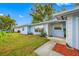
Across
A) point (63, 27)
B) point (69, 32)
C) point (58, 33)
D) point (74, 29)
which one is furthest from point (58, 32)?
point (74, 29)

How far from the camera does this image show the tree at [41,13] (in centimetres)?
582

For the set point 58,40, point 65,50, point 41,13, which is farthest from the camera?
point 41,13

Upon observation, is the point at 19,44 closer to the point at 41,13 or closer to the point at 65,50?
the point at 41,13

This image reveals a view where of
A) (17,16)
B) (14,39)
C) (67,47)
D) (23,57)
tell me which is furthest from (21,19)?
(67,47)

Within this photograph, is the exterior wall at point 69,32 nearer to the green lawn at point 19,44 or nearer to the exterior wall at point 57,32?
the exterior wall at point 57,32

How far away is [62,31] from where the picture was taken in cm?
588

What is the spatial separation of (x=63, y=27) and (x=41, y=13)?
2.00 ft

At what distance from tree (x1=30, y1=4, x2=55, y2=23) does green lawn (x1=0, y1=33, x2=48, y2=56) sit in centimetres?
44

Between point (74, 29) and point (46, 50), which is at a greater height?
point (74, 29)

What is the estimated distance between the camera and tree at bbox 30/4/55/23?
5.82m

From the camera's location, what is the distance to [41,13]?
595 cm

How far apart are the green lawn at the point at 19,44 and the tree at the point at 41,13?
0.44 meters

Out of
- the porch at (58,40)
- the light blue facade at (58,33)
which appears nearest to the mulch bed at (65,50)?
the porch at (58,40)

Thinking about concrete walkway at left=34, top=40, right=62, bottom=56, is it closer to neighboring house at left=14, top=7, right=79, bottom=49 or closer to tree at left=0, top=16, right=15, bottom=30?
neighboring house at left=14, top=7, right=79, bottom=49
